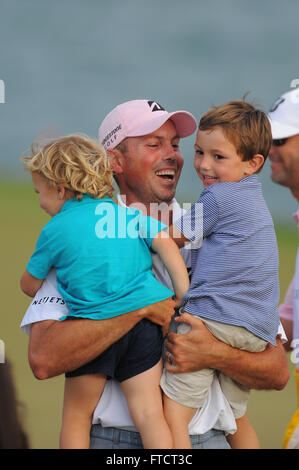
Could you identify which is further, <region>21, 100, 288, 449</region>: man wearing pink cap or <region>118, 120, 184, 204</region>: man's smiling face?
<region>118, 120, 184, 204</region>: man's smiling face

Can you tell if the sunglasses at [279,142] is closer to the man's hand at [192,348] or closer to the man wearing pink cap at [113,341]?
Result: the man wearing pink cap at [113,341]

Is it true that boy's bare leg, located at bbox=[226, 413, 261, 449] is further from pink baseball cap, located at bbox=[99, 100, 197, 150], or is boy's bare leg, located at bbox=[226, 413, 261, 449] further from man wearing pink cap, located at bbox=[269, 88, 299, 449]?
man wearing pink cap, located at bbox=[269, 88, 299, 449]

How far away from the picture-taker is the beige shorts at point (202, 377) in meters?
1.90

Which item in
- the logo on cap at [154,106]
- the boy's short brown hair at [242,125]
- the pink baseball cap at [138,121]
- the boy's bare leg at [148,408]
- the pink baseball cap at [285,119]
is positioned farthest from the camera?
the pink baseball cap at [285,119]

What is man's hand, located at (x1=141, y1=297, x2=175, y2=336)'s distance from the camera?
1.90m

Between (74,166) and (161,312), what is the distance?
19.8 inches

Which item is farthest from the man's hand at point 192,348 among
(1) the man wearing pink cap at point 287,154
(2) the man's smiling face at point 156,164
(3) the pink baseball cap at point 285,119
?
(3) the pink baseball cap at point 285,119

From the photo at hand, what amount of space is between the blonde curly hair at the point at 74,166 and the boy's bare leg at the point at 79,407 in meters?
0.54

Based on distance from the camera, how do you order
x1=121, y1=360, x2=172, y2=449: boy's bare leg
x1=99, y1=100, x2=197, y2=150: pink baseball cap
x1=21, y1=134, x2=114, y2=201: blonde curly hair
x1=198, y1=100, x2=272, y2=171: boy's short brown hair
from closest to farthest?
1. x1=121, y1=360, x2=172, y2=449: boy's bare leg
2. x1=21, y1=134, x2=114, y2=201: blonde curly hair
3. x1=198, y1=100, x2=272, y2=171: boy's short brown hair
4. x1=99, y1=100, x2=197, y2=150: pink baseball cap

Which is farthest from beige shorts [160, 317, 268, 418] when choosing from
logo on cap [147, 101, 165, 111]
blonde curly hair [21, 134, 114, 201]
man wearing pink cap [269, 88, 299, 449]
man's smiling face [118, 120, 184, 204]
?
man wearing pink cap [269, 88, 299, 449]

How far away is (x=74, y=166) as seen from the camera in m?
1.95

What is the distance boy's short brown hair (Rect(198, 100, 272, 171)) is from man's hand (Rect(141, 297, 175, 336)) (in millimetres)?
530

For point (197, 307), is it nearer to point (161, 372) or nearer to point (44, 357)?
point (161, 372)

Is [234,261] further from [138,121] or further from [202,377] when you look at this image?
[138,121]
